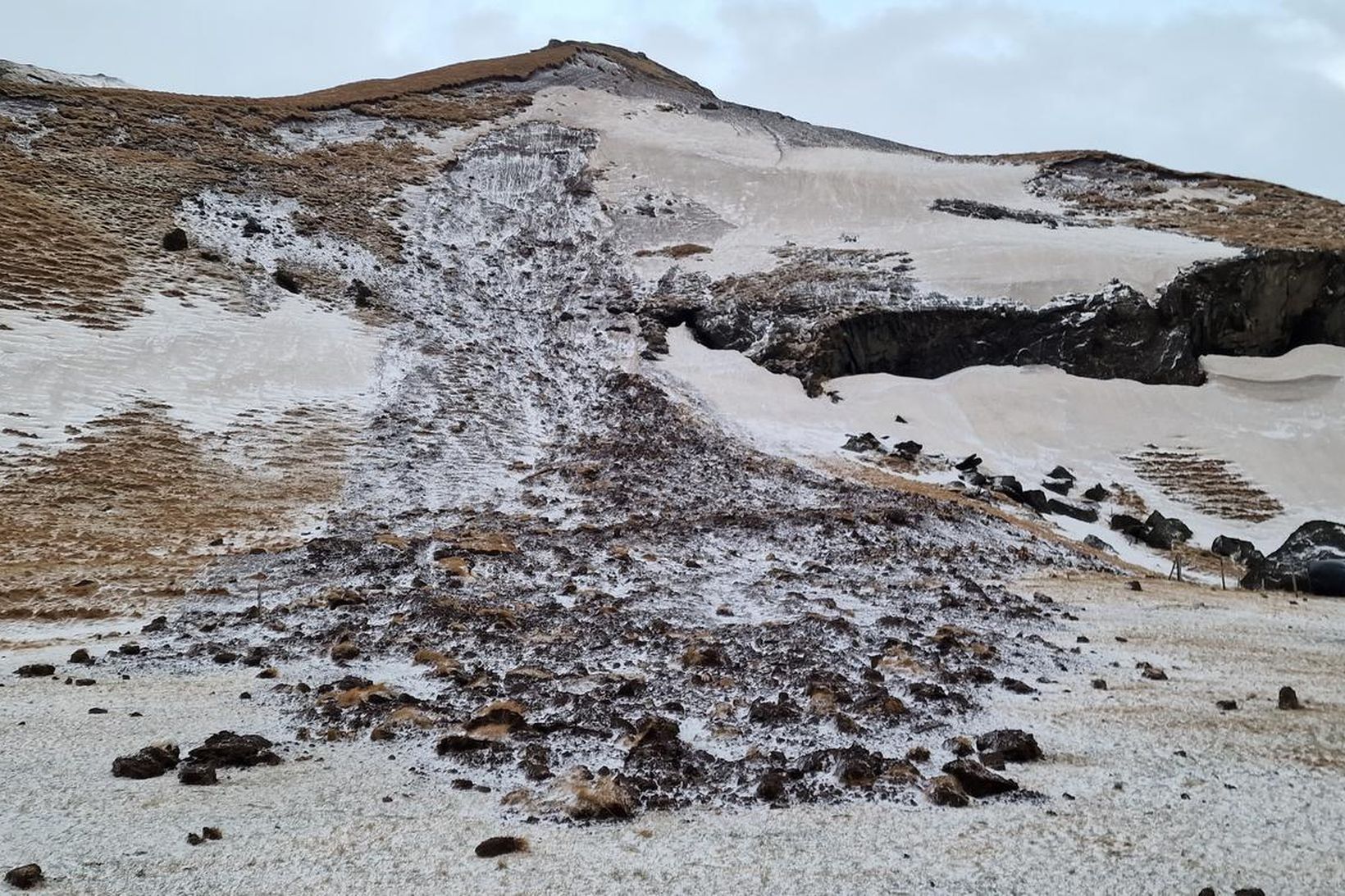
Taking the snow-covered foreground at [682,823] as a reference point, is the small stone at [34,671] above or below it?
below

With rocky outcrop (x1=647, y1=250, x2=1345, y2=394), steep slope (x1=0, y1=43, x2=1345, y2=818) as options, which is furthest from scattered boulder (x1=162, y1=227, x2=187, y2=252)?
rocky outcrop (x1=647, y1=250, x2=1345, y2=394)

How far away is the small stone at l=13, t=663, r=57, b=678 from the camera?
755 centimetres

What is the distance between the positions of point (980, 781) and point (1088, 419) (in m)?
20.6

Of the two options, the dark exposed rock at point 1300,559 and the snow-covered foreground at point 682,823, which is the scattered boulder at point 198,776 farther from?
the dark exposed rock at point 1300,559

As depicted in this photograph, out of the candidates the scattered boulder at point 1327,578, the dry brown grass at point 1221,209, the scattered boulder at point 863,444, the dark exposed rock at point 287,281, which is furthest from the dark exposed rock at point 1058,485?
the dark exposed rock at point 287,281

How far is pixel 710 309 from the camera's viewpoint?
2820 centimetres

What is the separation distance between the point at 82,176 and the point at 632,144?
23.7 meters

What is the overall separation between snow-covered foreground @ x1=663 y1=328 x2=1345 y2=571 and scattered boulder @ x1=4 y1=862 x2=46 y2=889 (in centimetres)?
1702

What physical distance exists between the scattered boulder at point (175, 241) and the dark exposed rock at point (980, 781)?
24.5 meters

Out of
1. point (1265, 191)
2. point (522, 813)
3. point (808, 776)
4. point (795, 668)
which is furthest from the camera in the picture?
point (1265, 191)

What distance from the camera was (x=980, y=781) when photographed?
5.62 meters

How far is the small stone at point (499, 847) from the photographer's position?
473 cm

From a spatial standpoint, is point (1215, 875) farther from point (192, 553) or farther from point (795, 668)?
point (192, 553)

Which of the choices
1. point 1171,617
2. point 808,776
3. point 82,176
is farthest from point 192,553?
point 82,176
